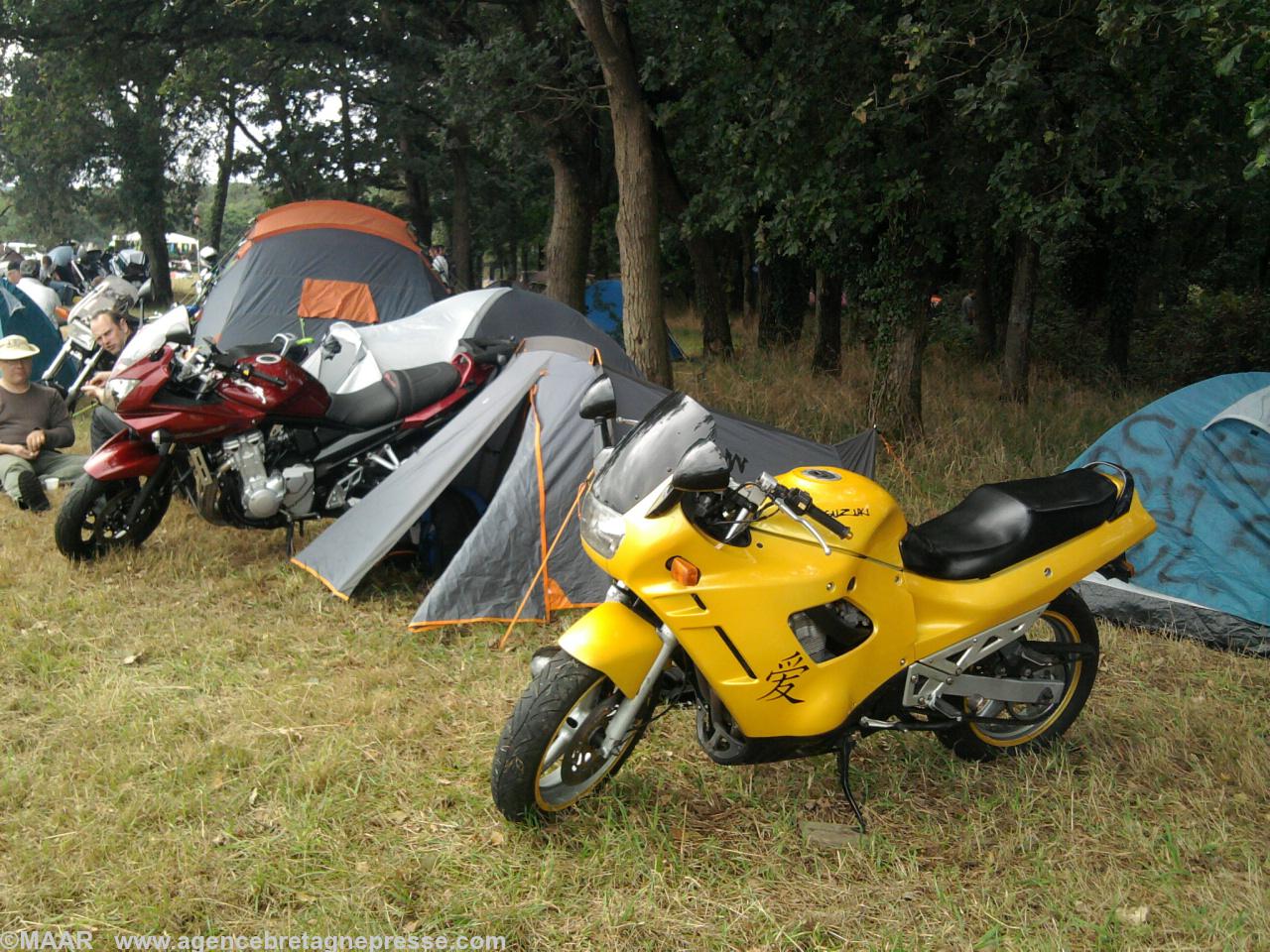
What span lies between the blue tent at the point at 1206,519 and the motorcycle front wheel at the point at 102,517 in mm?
4768

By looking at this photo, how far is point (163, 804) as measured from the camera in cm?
316

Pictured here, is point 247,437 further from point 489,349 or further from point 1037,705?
point 1037,705

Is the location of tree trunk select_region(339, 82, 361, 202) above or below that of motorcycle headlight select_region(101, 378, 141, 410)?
above

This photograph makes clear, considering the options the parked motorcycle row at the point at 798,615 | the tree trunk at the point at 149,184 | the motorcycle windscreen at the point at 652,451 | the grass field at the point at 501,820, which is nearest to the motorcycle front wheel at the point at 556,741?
the parked motorcycle row at the point at 798,615

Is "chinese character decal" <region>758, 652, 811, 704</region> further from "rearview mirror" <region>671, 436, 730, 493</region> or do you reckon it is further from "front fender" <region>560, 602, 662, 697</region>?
"rearview mirror" <region>671, 436, 730, 493</region>

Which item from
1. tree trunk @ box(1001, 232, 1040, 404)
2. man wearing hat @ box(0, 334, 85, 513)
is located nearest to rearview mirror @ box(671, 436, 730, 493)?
man wearing hat @ box(0, 334, 85, 513)

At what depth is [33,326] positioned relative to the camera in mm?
9430

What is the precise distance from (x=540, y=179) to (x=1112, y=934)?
66.0 feet

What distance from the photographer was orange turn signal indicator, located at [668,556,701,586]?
2.74m

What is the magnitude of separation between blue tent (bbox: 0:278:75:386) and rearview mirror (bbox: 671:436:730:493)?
8520mm

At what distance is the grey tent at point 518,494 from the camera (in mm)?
4664

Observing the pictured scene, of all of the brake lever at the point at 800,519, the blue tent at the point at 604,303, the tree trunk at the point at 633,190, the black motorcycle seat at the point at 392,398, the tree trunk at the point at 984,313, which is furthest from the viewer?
the blue tent at the point at 604,303

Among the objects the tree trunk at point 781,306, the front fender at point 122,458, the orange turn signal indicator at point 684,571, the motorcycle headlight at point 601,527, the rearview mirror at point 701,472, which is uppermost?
the rearview mirror at point 701,472

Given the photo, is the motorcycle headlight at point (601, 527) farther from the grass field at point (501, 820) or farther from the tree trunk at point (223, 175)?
the tree trunk at point (223, 175)
